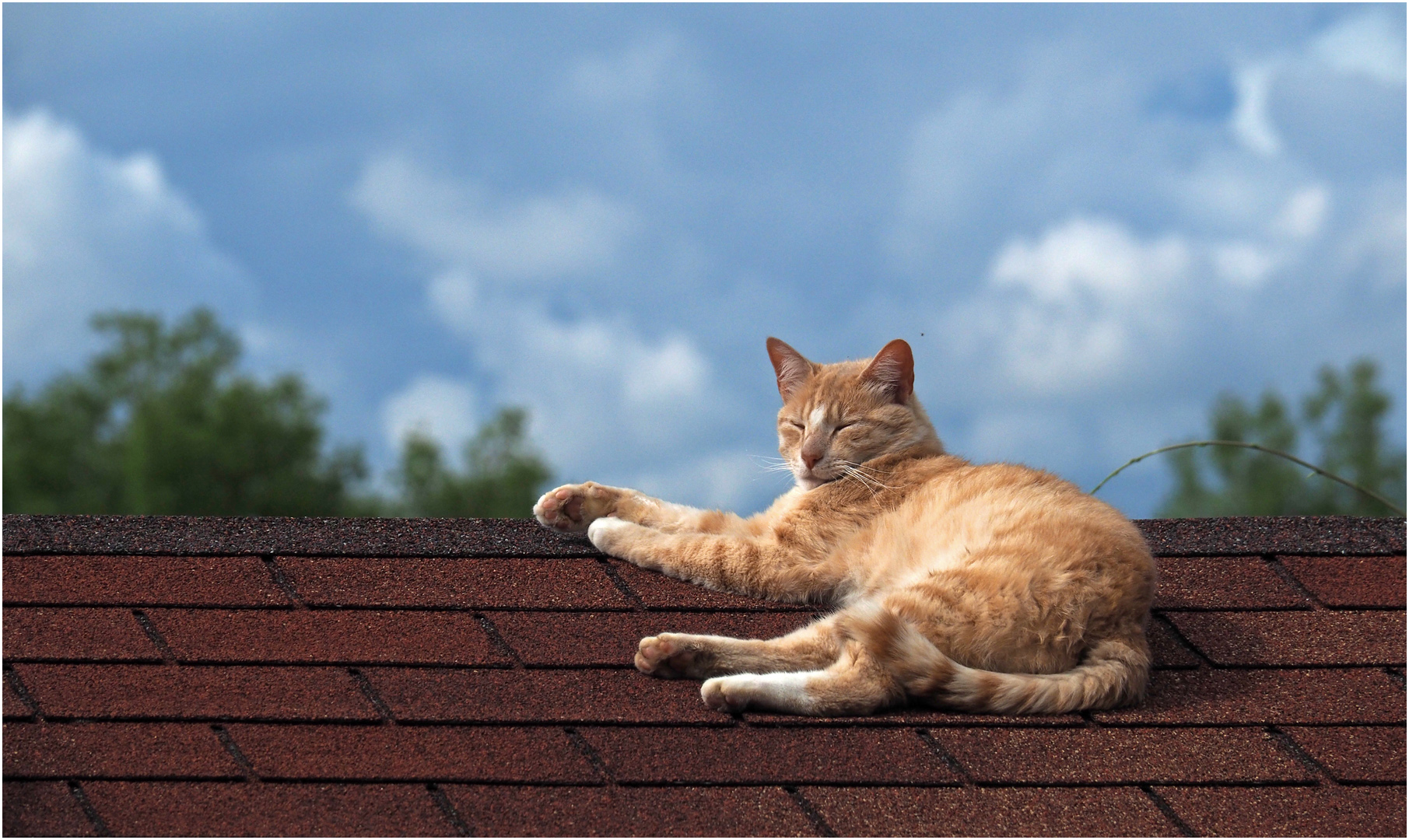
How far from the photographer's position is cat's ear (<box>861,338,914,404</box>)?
328 cm

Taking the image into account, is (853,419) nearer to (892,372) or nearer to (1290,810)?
(892,372)

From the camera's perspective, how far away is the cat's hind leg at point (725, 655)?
94.4 inches

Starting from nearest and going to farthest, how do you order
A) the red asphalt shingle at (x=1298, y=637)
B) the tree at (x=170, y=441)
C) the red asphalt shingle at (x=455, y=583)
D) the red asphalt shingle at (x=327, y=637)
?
the red asphalt shingle at (x=327, y=637)
the red asphalt shingle at (x=1298, y=637)
the red asphalt shingle at (x=455, y=583)
the tree at (x=170, y=441)

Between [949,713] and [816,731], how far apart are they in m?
0.31

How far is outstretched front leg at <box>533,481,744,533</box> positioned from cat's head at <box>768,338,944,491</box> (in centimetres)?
31

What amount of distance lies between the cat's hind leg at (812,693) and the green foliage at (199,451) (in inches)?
583

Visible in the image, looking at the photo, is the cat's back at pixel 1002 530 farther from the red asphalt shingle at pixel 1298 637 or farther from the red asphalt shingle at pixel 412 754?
the red asphalt shingle at pixel 412 754

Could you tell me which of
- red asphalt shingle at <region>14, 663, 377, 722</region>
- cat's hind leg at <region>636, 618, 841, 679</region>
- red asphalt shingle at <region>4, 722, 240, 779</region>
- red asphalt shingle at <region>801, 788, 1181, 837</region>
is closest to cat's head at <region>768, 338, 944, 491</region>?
cat's hind leg at <region>636, 618, 841, 679</region>

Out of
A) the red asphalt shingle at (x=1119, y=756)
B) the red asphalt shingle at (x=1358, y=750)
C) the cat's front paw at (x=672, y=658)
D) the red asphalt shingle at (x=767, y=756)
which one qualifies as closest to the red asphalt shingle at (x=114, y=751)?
the red asphalt shingle at (x=767, y=756)

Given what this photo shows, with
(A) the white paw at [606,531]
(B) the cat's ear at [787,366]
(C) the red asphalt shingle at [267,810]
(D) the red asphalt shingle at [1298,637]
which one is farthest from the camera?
(B) the cat's ear at [787,366]

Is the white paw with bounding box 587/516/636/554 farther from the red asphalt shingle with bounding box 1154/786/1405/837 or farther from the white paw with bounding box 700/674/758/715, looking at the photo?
the red asphalt shingle with bounding box 1154/786/1405/837

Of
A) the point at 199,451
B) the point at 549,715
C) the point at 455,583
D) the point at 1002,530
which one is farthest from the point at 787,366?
the point at 199,451

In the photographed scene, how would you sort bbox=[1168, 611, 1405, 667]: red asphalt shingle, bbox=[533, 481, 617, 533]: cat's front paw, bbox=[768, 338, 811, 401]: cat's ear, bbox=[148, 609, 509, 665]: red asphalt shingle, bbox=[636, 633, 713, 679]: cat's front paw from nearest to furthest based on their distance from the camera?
bbox=[636, 633, 713, 679]: cat's front paw
bbox=[148, 609, 509, 665]: red asphalt shingle
bbox=[1168, 611, 1405, 667]: red asphalt shingle
bbox=[533, 481, 617, 533]: cat's front paw
bbox=[768, 338, 811, 401]: cat's ear

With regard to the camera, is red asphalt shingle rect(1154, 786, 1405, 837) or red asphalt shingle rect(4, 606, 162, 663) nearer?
red asphalt shingle rect(1154, 786, 1405, 837)
